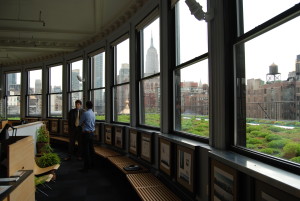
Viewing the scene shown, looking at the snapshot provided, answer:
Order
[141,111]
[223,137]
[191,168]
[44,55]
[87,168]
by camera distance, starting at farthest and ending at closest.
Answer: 1. [44,55]
2. [87,168]
3. [141,111]
4. [191,168]
5. [223,137]

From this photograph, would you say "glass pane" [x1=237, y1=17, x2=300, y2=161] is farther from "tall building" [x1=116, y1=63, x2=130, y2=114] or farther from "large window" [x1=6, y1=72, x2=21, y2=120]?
"large window" [x1=6, y1=72, x2=21, y2=120]

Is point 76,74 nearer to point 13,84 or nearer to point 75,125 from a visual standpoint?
point 75,125

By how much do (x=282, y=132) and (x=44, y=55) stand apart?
9.66 metres

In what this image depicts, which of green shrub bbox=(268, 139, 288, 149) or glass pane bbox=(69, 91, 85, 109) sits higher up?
glass pane bbox=(69, 91, 85, 109)

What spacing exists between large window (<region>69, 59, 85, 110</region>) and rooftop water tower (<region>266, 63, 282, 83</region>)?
6.92 meters

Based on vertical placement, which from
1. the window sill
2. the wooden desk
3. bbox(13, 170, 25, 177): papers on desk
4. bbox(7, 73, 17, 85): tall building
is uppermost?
bbox(7, 73, 17, 85): tall building

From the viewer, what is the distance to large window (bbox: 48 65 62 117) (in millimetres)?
9133

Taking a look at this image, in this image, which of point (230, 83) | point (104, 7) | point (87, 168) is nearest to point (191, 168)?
point (230, 83)

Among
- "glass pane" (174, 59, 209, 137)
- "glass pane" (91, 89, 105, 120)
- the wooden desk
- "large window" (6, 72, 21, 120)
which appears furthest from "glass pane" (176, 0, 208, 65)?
"large window" (6, 72, 21, 120)

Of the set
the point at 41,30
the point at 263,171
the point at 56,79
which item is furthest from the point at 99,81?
the point at 263,171

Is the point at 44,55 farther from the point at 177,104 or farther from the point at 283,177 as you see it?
the point at 283,177

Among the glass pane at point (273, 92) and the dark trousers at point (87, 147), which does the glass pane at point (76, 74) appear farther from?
the glass pane at point (273, 92)

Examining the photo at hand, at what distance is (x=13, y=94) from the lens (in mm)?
10828

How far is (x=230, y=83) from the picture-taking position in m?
2.29
